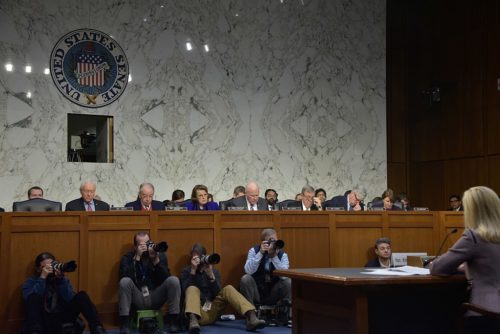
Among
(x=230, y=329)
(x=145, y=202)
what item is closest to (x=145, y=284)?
(x=230, y=329)

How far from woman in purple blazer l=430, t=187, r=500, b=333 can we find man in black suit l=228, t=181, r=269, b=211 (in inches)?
195

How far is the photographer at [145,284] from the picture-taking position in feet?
22.4

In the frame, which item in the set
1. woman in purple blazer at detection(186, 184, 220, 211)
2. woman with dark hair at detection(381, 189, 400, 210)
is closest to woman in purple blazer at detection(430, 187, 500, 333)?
woman in purple blazer at detection(186, 184, 220, 211)

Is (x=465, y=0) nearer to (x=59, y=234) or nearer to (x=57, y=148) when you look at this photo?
(x=57, y=148)

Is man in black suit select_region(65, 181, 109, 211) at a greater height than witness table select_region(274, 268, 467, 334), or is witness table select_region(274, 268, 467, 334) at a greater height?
man in black suit select_region(65, 181, 109, 211)

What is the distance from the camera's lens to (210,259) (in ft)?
23.1

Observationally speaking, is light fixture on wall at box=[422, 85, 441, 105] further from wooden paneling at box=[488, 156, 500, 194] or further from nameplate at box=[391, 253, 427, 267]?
nameplate at box=[391, 253, 427, 267]

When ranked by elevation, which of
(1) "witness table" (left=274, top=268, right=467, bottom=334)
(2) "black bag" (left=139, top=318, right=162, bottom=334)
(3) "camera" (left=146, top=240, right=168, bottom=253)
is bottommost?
(2) "black bag" (left=139, top=318, right=162, bottom=334)

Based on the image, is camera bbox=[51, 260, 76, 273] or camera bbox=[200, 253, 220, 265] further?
camera bbox=[200, 253, 220, 265]

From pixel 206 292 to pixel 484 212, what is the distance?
4007 millimetres

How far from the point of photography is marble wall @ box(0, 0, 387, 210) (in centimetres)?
1073

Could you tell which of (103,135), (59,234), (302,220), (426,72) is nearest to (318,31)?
(426,72)

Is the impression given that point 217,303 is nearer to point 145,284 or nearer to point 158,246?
point 145,284

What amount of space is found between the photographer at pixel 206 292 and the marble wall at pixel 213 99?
4099mm
